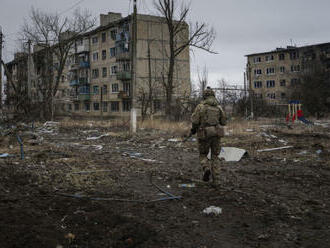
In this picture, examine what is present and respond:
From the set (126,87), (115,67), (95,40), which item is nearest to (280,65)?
(126,87)

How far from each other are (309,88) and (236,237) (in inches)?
1539

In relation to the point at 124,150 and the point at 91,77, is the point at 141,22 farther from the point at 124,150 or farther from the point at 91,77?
the point at 124,150

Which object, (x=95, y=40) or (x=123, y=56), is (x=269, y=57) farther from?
(x=95, y=40)

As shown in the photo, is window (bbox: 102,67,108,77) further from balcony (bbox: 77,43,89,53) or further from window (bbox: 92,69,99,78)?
balcony (bbox: 77,43,89,53)

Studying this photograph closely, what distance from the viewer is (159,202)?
5.10 m

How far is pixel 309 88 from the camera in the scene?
39.0 meters

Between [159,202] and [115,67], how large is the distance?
42.8m

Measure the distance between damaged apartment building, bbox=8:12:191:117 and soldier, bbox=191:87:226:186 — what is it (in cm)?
3019

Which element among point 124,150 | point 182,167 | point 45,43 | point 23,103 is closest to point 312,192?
point 182,167

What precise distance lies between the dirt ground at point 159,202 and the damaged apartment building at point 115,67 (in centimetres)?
2847

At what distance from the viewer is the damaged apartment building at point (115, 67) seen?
42.5m

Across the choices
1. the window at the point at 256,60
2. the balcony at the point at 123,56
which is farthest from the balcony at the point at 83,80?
the window at the point at 256,60

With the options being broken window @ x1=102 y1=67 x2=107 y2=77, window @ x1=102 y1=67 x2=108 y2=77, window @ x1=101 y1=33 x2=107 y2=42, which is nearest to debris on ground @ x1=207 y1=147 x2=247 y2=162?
window @ x1=102 y1=67 x2=108 y2=77

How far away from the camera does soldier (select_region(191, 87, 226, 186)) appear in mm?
6090
